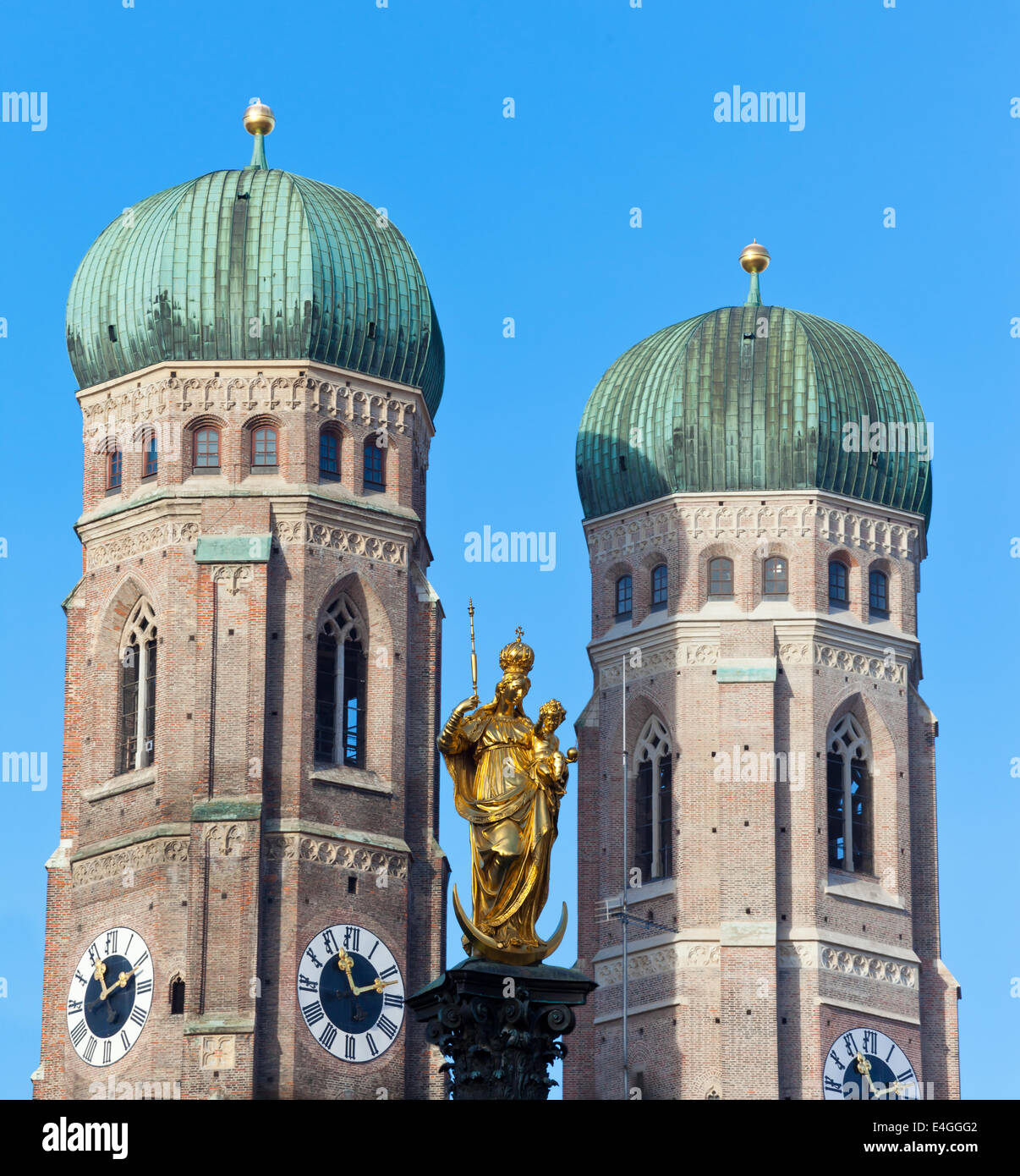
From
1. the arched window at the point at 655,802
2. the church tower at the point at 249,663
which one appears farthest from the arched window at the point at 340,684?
the arched window at the point at 655,802

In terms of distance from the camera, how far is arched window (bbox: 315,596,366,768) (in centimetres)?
6762

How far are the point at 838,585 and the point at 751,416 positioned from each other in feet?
12.1

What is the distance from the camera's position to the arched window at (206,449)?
69062 mm

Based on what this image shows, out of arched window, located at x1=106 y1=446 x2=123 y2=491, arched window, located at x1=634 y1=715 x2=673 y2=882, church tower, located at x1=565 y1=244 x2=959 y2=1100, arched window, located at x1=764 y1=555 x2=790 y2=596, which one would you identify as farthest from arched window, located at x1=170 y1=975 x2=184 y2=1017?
arched window, located at x1=764 y1=555 x2=790 y2=596

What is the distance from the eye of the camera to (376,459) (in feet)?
230

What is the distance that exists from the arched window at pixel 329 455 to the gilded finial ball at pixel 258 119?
22.5ft

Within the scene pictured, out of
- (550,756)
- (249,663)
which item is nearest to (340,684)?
(249,663)

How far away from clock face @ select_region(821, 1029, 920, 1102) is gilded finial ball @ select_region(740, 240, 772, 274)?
53.6ft

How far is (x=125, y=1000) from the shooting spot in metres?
65.6

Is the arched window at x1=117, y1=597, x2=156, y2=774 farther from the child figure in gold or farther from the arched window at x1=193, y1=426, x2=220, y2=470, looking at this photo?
the child figure in gold

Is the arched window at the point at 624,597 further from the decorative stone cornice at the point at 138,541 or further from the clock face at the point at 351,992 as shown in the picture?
the clock face at the point at 351,992
